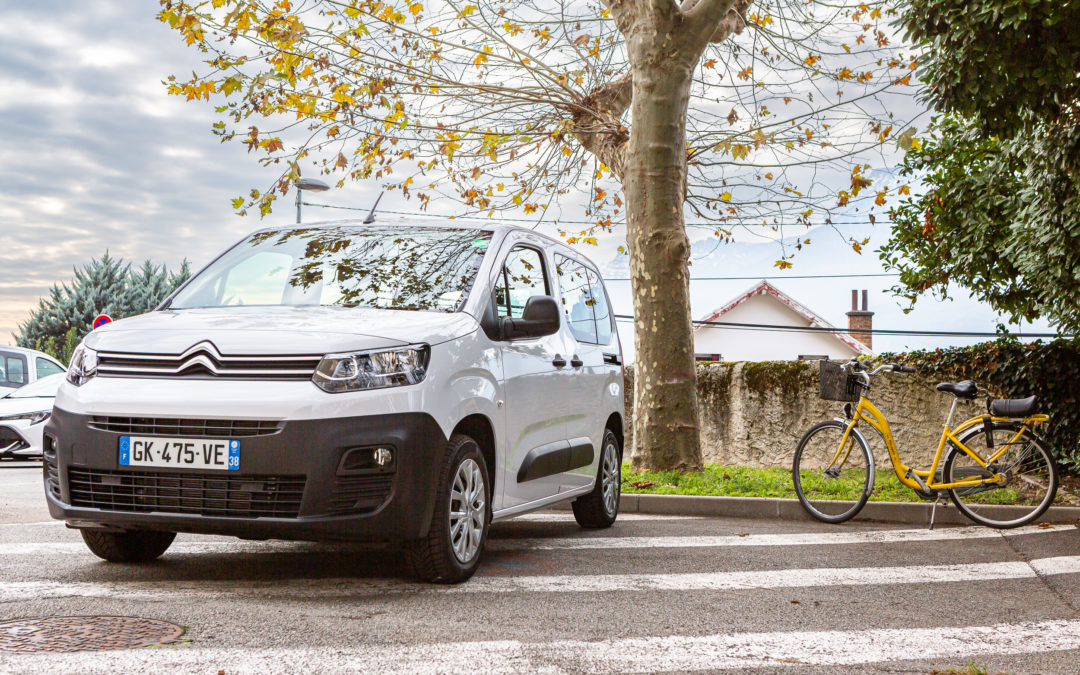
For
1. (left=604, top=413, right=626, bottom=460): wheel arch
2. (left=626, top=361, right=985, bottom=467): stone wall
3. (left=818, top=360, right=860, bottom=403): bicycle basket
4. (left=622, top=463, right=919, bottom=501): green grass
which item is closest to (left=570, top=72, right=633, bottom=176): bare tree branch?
(left=626, top=361, right=985, bottom=467): stone wall

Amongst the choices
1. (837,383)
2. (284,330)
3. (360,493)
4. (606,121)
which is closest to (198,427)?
(284,330)

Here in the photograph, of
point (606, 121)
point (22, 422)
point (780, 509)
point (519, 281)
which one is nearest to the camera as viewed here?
point (519, 281)

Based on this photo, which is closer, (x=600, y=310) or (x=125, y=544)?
(x=125, y=544)

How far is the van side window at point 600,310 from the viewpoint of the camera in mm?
Answer: 7977

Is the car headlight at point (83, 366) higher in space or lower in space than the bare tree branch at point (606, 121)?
lower

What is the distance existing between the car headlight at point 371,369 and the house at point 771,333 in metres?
47.5

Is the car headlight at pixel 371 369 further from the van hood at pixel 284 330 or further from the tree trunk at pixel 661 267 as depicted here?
the tree trunk at pixel 661 267

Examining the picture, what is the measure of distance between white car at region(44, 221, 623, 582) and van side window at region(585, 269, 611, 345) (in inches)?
69.3

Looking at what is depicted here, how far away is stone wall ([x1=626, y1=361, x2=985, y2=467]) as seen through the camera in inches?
531

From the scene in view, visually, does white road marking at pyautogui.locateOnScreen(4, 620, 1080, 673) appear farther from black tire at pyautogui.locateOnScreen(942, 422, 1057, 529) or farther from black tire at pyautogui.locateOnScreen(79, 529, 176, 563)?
black tire at pyautogui.locateOnScreen(942, 422, 1057, 529)

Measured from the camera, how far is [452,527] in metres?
5.33

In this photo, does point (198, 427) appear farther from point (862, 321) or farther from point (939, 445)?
point (862, 321)

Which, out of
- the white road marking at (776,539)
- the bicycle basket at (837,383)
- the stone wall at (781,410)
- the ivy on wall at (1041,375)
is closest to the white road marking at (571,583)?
the white road marking at (776,539)

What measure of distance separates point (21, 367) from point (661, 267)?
1272 centimetres
